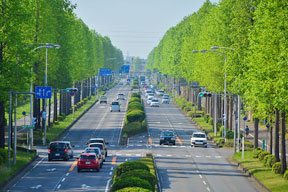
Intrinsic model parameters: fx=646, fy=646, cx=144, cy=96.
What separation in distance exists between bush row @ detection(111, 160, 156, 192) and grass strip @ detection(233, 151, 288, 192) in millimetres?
8397

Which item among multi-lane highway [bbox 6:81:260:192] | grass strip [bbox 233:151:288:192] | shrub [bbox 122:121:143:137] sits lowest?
multi-lane highway [bbox 6:81:260:192]

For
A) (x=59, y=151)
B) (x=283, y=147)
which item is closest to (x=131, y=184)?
(x=283, y=147)

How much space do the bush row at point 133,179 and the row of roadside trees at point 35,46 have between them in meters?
13.6

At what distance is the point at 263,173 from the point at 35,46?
72.0 feet

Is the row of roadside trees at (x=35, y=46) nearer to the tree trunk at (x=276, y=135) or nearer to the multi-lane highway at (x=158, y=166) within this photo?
the multi-lane highway at (x=158, y=166)

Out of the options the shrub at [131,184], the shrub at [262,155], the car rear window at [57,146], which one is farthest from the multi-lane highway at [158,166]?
the shrub at [131,184]

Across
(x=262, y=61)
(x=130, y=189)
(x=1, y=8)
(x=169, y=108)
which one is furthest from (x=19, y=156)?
(x=169, y=108)

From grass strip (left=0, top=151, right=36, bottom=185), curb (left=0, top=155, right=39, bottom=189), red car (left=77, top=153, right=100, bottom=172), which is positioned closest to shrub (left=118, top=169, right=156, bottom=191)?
curb (left=0, top=155, right=39, bottom=189)

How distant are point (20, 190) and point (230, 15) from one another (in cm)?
4142

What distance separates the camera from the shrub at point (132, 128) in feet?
282

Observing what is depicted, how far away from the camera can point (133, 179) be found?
101 feet

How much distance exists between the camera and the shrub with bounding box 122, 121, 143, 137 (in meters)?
86.1

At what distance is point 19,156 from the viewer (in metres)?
56.4

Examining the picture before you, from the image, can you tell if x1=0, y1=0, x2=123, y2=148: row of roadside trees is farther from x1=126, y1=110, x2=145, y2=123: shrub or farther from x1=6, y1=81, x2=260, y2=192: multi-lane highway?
x1=126, y1=110, x2=145, y2=123: shrub
